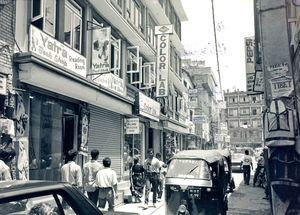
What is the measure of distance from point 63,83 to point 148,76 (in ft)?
33.0

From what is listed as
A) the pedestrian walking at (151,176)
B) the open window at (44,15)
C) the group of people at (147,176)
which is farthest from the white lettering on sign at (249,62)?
the open window at (44,15)

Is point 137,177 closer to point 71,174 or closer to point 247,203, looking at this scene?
point 247,203

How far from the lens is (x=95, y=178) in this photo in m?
7.61

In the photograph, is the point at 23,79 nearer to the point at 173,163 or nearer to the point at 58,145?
the point at 58,145

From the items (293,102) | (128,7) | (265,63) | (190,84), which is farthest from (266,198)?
(190,84)

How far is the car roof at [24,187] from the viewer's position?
2.32m

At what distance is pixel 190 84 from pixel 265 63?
36.0 m

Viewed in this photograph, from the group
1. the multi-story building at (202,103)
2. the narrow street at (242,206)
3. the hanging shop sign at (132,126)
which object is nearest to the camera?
the narrow street at (242,206)

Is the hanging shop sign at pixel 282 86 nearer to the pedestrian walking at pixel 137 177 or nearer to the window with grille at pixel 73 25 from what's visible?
the pedestrian walking at pixel 137 177

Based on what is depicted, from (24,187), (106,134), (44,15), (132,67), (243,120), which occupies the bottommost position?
(24,187)

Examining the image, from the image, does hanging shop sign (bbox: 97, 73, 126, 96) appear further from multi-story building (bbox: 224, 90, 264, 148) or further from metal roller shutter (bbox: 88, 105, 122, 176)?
multi-story building (bbox: 224, 90, 264, 148)

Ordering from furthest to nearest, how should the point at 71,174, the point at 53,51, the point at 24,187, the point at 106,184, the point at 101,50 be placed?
the point at 101,50 → the point at 53,51 → the point at 106,184 → the point at 71,174 → the point at 24,187

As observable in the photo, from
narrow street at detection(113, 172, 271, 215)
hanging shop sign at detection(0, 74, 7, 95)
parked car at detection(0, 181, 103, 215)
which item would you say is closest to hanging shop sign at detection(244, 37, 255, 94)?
narrow street at detection(113, 172, 271, 215)

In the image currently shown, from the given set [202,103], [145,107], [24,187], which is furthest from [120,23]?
[202,103]
